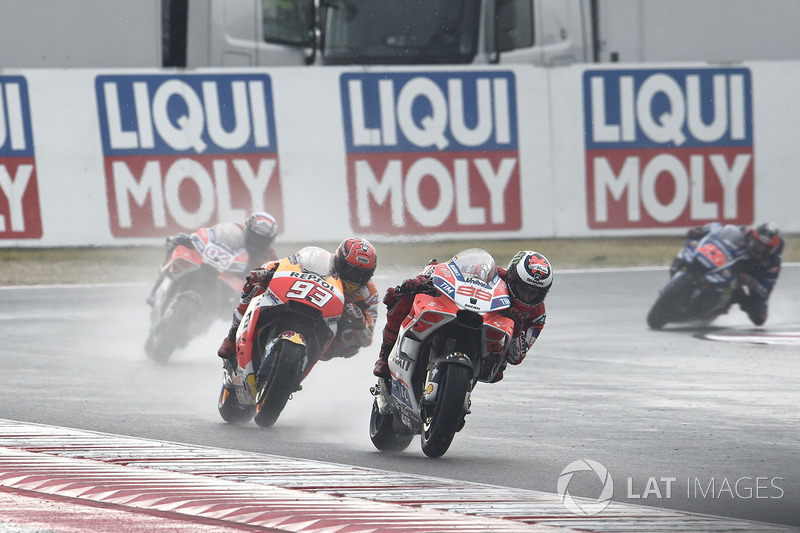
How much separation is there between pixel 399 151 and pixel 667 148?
3.73m

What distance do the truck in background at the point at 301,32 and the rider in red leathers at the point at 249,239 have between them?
6.72 meters

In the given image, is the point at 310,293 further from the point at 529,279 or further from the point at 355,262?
the point at 529,279

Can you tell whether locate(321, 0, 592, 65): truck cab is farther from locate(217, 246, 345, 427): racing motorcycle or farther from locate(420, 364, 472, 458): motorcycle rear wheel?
locate(420, 364, 472, 458): motorcycle rear wheel

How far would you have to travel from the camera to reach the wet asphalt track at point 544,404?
703 centimetres

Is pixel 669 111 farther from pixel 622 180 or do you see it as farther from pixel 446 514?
pixel 446 514

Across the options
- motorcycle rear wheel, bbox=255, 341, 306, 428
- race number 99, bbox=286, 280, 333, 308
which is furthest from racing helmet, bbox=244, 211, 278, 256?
motorcycle rear wheel, bbox=255, 341, 306, 428

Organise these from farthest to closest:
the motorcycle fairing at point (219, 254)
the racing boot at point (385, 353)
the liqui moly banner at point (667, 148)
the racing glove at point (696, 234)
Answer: the liqui moly banner at point (667, 148) → the racing glove at point (696, 234) → the motorcycle fairing at point (219, 254) → the racing boot at point (385, 353)

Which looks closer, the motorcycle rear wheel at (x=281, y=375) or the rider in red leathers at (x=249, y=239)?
the motorcycle rear wheel at (x=281, y=375)

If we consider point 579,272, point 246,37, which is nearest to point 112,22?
point 246,37

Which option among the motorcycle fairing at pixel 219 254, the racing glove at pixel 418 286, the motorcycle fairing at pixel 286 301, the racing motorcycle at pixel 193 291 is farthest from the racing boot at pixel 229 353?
the motorcycle fairing at pixel 219 254

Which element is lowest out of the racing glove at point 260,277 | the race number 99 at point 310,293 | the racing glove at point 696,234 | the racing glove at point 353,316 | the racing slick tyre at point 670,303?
the racing slick tyre at point 670,303

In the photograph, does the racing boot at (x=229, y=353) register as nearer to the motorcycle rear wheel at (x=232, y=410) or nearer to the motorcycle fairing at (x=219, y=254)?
the motorcycle rear wheel at (x=232, y=410)

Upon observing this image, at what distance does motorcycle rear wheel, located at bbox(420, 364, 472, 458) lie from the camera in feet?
22.6

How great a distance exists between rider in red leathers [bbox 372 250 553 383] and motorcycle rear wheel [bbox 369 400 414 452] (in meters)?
0.32
